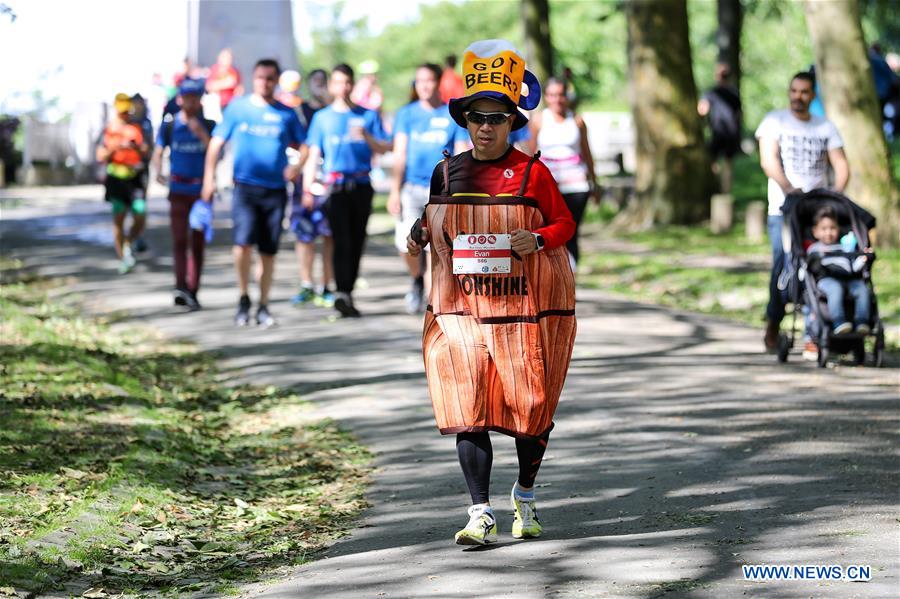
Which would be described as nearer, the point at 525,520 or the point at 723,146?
the point at 525,520

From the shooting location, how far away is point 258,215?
1419cm

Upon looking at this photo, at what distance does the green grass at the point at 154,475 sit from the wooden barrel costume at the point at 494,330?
101cm

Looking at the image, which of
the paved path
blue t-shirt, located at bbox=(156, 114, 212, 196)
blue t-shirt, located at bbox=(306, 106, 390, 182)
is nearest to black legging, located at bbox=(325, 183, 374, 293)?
blue t-shirt, located at bbox=(306, 106, 390, 182)

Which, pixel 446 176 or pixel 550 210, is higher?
pixel 446 176

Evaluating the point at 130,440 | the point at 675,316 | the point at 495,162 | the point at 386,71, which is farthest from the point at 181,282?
the point at 386,71

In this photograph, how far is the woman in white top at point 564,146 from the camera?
15.4 meters

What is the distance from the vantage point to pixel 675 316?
15.3m

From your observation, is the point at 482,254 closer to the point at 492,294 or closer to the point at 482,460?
the point at 492,294

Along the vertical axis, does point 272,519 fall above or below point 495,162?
below

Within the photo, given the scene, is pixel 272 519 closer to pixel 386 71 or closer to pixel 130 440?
pixel 130 440

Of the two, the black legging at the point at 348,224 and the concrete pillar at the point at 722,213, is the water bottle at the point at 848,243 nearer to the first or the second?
the black legging at the point at 348,224

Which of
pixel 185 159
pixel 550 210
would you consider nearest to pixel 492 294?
pixel 550 210

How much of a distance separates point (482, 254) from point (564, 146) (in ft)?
28.9

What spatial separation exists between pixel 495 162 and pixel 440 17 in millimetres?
104224
